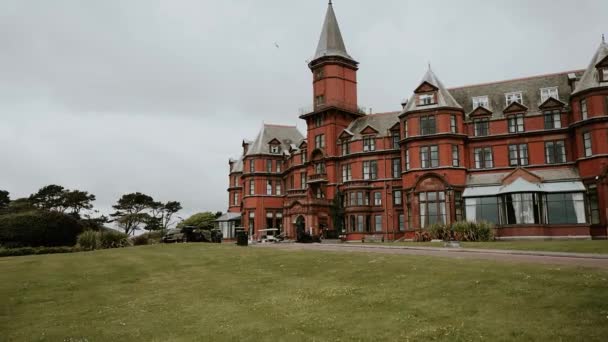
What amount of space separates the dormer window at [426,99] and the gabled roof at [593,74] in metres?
12.5

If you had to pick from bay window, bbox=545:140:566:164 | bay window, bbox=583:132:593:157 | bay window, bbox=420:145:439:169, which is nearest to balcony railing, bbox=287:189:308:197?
bay window, bbox=420:145:439:169

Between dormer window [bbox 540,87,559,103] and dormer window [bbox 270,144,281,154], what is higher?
dormer window [bbox 540,87,559,103]

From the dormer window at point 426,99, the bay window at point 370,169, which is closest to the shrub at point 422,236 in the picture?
the bay window at point 370,169

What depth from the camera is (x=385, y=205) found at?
5450cm

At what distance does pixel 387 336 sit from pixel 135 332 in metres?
7.64

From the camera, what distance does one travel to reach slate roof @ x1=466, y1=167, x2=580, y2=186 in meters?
44.9

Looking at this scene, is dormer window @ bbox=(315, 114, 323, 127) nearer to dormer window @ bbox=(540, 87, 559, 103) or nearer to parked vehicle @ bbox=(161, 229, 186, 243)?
parked vehicle @ bbox=(161, 229, 186, 243)

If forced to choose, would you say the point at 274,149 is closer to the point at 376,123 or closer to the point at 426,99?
the point at 376,123

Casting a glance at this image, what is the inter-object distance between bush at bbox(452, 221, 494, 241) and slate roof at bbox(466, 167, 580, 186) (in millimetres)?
9971

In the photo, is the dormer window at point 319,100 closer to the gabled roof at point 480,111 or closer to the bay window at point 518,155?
the gabled roof at point 480,111

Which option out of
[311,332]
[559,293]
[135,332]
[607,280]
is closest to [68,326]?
[135,332]

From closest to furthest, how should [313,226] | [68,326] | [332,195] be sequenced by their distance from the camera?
1. [68,326]
2. [313,226]
3. [332,195]

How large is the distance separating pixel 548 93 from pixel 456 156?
36.2 ft

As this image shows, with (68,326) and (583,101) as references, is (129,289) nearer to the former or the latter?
(68,326)
